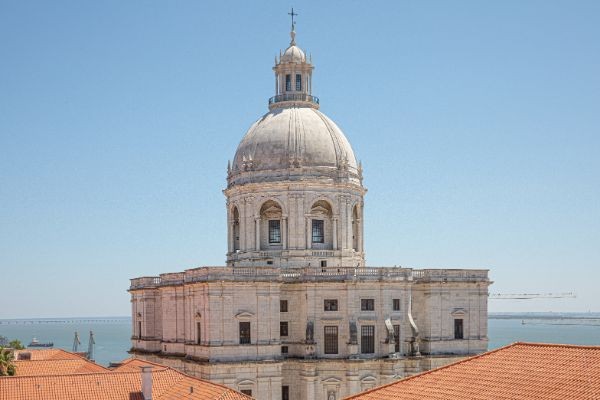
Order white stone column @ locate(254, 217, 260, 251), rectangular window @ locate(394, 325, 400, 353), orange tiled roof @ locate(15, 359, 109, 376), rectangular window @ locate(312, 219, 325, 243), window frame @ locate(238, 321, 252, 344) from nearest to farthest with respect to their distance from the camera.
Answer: orange tiled roof @ locate(15, 359, 109, 376)
window frame @ locate(238, 321, 252, 344)
rectangular window @ locate(394, 325, 400, 353)
white stone column @ locate(254, 217, 260, 251)
rectangular window @ locate(312, 219, 325, 243)

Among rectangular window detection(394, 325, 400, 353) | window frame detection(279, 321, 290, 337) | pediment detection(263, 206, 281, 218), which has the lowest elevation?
rectangular window detection(394, 325, 400, 353)

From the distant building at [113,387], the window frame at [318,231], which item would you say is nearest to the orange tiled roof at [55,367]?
the distant building at [113,387]

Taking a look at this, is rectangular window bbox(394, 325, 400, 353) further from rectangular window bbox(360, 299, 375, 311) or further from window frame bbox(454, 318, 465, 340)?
window frame bbox(454, 318, 465, 340)

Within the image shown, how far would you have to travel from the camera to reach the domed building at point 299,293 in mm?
63344

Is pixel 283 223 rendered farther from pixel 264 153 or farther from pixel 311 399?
pixel 311 399

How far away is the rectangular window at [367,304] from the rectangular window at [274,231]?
901 cm

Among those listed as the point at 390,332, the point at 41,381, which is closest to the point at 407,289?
the point at 390,332

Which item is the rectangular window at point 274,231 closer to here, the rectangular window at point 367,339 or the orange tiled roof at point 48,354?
the rectangular window at point 367,339

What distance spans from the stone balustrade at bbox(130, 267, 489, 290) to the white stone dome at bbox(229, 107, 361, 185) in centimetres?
827

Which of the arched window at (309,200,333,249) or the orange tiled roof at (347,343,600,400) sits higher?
the arched window at (309,200,333,249)

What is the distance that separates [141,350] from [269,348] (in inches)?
676

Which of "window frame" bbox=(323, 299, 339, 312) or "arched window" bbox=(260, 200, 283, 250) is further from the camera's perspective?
"arched window" bbox=(260, 200, 283, 250)

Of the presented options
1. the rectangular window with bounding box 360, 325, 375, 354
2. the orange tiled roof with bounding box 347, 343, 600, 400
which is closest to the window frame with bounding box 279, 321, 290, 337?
the rectangular window with bounding box 360, 325, 375, 354

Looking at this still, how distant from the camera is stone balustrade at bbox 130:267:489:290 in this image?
63.3 meters
